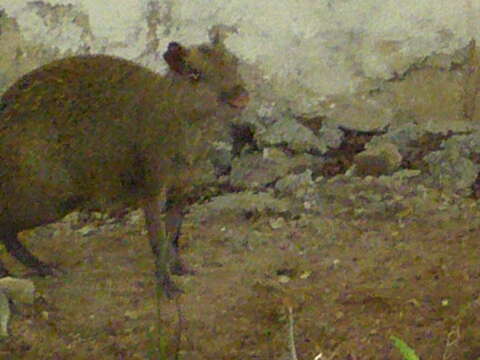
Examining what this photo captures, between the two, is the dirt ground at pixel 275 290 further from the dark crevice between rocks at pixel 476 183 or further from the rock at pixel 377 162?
the rock at pixel 377 162

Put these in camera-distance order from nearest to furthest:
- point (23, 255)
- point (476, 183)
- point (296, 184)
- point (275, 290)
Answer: point (275, 290) → point (23, 255) → point (476, 183) → point (296, 184)

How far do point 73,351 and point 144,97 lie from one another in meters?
0.97

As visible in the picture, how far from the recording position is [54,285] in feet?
10.2

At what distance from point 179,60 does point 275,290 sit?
84 cm

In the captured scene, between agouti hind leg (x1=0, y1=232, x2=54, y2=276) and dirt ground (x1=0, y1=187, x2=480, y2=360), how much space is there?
2.0 inches

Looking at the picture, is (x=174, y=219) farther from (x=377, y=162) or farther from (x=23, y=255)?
(x=377, y=162)

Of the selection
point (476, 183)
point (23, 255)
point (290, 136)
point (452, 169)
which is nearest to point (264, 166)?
point (290, 136)

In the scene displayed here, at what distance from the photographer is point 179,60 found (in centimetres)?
303

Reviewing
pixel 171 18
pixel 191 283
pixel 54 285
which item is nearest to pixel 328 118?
pixel 171 18

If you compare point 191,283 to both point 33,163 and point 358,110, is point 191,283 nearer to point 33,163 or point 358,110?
point 33,163

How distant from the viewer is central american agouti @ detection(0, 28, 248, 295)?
9.95 ft

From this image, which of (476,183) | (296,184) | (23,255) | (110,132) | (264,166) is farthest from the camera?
(264,166)

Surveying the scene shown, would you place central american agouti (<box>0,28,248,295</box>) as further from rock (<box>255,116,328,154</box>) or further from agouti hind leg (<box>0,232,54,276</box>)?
rock (<box>255,116,328,154</box>)

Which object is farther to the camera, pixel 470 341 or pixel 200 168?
pixel 200 168
